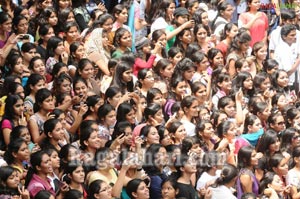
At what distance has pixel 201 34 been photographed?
1292 centimetres

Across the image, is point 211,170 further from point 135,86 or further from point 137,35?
point 137,35

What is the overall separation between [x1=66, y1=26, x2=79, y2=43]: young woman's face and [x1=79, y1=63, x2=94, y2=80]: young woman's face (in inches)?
32.6

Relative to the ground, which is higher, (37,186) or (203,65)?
(37,186)

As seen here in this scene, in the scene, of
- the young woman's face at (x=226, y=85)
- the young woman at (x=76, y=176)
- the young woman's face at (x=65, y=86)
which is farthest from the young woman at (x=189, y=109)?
the young woman at (x=76, y=176)

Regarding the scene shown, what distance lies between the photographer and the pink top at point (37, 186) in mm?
9250

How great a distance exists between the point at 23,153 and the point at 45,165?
236 millimetres

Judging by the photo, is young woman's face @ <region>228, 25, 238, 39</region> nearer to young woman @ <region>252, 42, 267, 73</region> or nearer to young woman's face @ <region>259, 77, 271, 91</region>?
young woman @ <region>252, 42, 267, 73</region>

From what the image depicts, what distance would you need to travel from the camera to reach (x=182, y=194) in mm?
9773

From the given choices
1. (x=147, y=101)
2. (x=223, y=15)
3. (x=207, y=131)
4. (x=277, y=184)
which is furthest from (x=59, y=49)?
(x=223, y=15)

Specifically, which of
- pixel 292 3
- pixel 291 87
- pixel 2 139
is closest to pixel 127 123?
pixel 2 139

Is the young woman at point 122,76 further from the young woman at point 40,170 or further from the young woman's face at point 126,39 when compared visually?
the young woman at point 40,170

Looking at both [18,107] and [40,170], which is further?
[18,107]

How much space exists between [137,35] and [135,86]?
154 centimetres

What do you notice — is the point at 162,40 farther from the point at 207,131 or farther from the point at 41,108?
the point at 41,108
